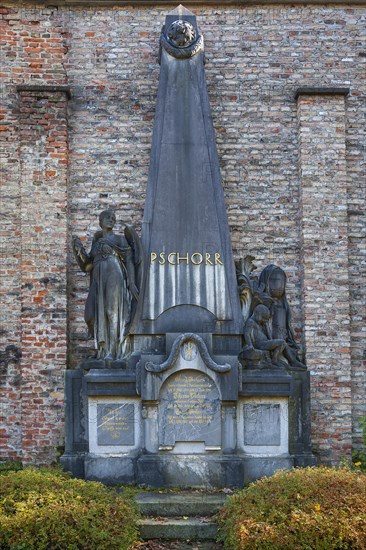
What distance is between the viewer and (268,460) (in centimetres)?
1020

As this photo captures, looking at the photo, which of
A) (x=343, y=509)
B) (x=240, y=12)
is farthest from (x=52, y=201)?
(x=343, y=509)

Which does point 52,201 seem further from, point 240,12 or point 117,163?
point 240,12

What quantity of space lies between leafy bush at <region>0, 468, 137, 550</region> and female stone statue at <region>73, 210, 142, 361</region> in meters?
2.53

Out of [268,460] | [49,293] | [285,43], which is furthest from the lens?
[285,43]

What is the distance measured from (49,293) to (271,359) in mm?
3416

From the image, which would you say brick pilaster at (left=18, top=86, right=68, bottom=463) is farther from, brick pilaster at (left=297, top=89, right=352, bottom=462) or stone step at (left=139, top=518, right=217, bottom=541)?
stone step at (left=139, top=518, right=217, bottom=541)

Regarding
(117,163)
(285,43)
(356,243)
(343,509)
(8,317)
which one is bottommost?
(343,509)

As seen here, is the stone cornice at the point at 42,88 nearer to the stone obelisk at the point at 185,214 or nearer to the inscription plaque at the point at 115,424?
the stone obelisk at the point at 185,214

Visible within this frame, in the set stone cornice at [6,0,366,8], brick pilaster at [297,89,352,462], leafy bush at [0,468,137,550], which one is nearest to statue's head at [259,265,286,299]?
brick pilaster at [297,89,352,462]

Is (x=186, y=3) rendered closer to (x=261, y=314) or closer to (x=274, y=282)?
(x=274, y=282)

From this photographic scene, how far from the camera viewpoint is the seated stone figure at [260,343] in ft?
34.4

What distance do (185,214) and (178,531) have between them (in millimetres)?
3726

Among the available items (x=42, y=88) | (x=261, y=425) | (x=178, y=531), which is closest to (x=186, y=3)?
(x=42, y=88)

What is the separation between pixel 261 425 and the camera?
1028 centimetres
